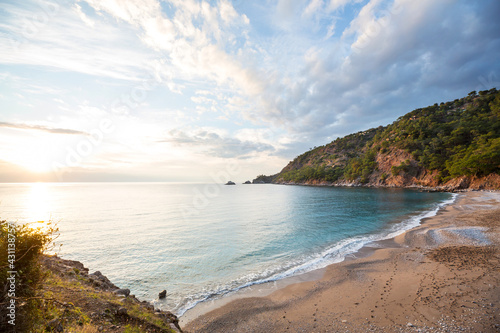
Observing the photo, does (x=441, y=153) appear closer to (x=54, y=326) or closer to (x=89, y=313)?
(x=89, y=313)

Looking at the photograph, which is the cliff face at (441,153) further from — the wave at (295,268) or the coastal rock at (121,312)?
the coastal rock at (121,312)

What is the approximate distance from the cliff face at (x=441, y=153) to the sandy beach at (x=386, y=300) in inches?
3112

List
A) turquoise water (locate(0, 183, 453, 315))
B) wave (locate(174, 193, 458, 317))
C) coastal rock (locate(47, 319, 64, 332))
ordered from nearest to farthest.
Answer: coastal rock (locate(47, 319, 64, 332)), wave (locate(174, 193, 458, 317)), turquoise water (locate(0, 183, 453, 315))

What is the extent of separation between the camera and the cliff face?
68.0 metres

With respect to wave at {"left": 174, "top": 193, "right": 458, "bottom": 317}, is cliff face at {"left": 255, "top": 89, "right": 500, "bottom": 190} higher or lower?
higher

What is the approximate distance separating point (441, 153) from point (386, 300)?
399 ft

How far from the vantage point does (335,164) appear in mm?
183750

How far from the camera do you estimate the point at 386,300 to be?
9.05 meters

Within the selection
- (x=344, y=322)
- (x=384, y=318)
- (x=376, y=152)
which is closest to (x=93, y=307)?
Answer: (x=344, y=322)

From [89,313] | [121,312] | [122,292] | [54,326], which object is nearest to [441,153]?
[122,292]

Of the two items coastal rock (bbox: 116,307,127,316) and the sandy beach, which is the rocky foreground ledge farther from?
the sandy beach

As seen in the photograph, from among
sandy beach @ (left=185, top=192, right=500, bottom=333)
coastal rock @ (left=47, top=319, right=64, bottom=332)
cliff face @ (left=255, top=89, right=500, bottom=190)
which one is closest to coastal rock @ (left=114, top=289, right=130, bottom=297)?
sandy beach @ (left=185, top=192, right=500, bottom=333)

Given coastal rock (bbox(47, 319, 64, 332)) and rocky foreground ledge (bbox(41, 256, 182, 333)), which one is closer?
coastal rock (bbox(47, 319, 64, 332))

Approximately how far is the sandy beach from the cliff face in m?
79.1
